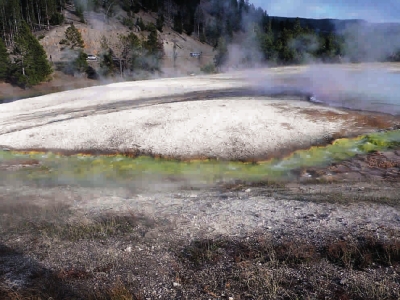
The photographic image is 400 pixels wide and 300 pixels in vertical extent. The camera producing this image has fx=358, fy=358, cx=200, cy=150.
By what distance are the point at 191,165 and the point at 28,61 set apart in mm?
31157

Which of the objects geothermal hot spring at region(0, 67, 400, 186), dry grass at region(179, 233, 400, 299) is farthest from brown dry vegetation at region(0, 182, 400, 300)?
geothermal hot spring at region(0, 67, 400, 186)

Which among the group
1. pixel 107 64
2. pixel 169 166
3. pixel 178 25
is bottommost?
pixel 169 166

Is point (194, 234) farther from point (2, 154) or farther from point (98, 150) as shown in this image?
point (2, 154)

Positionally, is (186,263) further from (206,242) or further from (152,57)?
(152,57)

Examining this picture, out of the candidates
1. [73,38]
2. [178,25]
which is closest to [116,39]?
[73,38]

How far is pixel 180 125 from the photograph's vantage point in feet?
49.0

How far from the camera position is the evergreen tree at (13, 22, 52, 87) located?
35500 millimetres

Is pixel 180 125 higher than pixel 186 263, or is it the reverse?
pixel 180 125

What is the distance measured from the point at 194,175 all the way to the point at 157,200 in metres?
2.21

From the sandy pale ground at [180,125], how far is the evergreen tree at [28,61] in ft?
51.1

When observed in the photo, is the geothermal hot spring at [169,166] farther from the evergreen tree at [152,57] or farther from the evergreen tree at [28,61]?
the evergreen tree at [152,57]

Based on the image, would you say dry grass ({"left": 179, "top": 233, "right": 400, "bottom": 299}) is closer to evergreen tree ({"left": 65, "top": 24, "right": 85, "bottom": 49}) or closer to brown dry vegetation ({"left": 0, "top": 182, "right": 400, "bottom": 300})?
brown dry vegetation ({"left": 0, "top": 182, "right": 400, "bottom": 300})

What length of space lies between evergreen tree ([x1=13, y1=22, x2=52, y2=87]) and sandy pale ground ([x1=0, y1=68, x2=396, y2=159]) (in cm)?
1559

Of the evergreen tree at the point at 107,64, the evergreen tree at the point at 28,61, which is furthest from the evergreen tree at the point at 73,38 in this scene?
the evergreen tree at the point at 28,61
